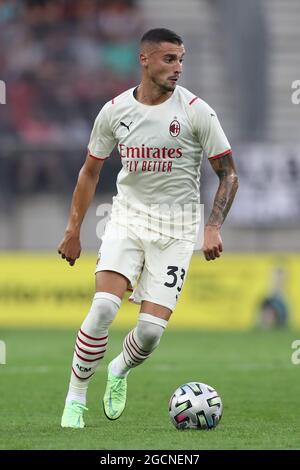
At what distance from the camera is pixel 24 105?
819 inches

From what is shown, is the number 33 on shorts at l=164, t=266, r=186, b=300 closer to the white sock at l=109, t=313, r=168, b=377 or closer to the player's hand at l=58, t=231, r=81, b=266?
the white sock at l=109, t=313, r=168, b=377

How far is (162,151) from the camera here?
702cm

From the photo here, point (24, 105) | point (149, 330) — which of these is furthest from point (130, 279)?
point (24, 105)

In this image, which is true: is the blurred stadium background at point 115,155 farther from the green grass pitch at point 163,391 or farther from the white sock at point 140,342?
the white sock at point 140,342

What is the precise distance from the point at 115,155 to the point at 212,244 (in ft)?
42.1

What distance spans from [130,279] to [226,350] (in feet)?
21.8

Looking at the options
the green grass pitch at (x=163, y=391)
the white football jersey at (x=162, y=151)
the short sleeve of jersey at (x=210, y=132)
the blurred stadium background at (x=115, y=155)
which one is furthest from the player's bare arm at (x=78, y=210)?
the blurred stadium background at (x=115, y=155)

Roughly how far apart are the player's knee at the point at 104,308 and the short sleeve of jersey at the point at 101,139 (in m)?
1.01

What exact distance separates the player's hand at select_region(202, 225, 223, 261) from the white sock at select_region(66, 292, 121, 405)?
63 centimetres

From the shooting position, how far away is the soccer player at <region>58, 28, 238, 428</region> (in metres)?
6.91

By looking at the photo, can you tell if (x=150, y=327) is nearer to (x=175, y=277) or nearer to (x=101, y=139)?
(x=175, y=277)

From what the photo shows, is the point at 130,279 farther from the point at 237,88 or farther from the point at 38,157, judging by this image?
the point at 237,88

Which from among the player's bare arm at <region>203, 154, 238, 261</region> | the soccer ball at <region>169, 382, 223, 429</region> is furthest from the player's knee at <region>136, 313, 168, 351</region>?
the player's bare arm at <region>203, 154, 238, 261</region>

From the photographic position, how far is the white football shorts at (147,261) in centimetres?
695
